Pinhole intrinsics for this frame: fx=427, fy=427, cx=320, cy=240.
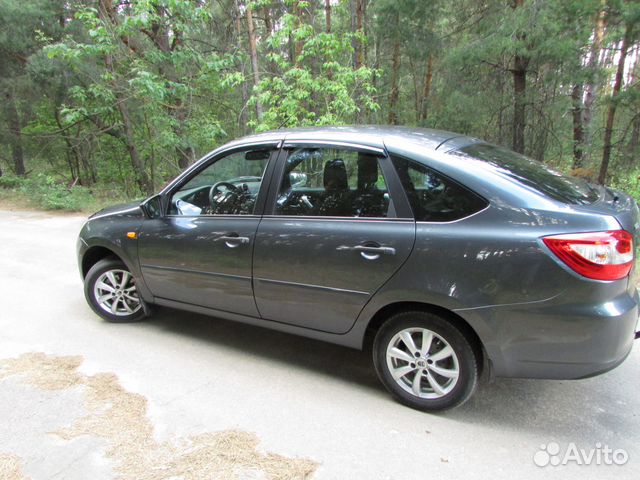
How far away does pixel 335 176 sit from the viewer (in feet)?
9.93

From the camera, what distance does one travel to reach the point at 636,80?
10297mm

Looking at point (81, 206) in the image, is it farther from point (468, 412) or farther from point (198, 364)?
point (468, 412)

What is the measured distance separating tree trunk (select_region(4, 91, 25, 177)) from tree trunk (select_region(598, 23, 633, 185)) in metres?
18.3

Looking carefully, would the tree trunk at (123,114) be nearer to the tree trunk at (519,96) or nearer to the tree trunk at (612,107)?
the tree trunk at (519,96)

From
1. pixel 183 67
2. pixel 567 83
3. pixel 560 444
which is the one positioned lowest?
pixel 560 444

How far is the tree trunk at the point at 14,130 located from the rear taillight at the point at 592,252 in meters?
Answer: 18.2

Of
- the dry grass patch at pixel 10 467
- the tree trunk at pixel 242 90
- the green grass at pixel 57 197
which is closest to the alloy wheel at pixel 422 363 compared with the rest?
the dry grass patch at pixel 10 467

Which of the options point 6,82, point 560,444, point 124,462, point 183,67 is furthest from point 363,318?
point 6,82

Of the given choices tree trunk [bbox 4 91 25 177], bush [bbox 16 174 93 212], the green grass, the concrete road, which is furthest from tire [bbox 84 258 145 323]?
Answer: tree trunk [bbox 4 91 25 177]

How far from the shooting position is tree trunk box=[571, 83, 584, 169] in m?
→ 13.3

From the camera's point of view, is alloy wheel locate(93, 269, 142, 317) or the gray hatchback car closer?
the gray hatchback car

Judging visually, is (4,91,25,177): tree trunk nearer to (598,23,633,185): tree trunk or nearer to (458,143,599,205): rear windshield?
(458,143,599,205): rear windshield

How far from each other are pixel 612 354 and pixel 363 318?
1.39 metres

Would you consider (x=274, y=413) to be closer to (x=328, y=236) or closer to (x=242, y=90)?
(x=328, y=236)
